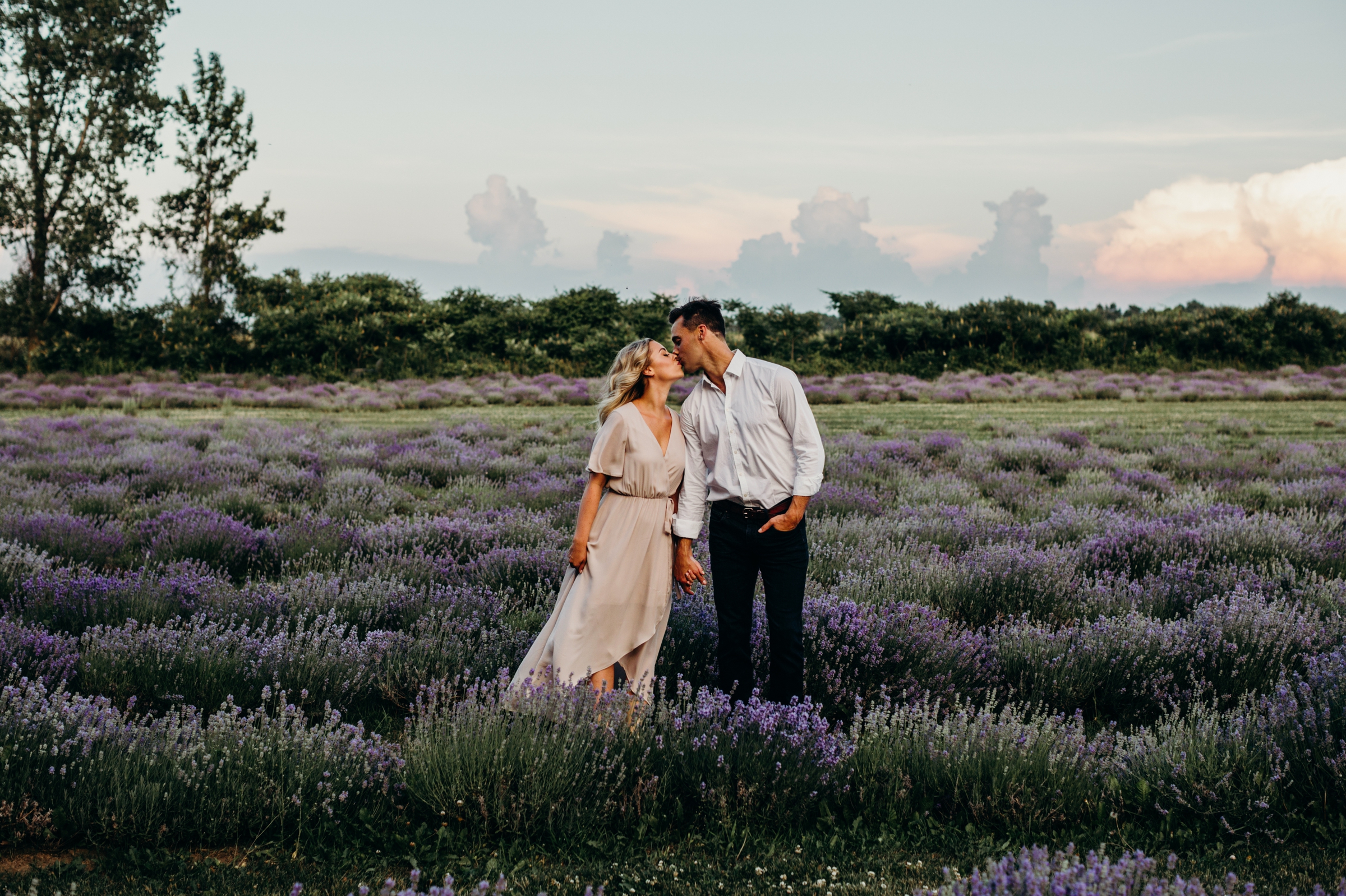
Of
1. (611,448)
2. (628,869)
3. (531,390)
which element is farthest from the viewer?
(531,390)

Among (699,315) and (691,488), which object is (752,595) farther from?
(699,315)

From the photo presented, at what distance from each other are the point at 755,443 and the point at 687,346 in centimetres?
54

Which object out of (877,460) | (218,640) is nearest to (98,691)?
(218,640)

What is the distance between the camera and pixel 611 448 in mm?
3621

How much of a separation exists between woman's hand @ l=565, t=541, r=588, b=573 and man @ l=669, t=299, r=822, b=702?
1.44ft

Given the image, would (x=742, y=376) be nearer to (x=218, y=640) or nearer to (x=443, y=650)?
(x=443, y=650)

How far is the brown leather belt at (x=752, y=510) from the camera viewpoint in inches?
145

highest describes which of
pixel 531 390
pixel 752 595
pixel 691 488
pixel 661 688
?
pixel 531 390

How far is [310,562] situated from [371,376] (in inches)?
966

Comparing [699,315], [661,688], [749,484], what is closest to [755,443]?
[749,484]

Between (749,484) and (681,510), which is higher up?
(749,484)

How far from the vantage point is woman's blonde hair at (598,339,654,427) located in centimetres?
369

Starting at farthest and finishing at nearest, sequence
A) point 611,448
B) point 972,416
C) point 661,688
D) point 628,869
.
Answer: point 972,416 < point 611,448 < point 661,688 < point 628,869

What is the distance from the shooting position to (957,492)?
8.97 meters
